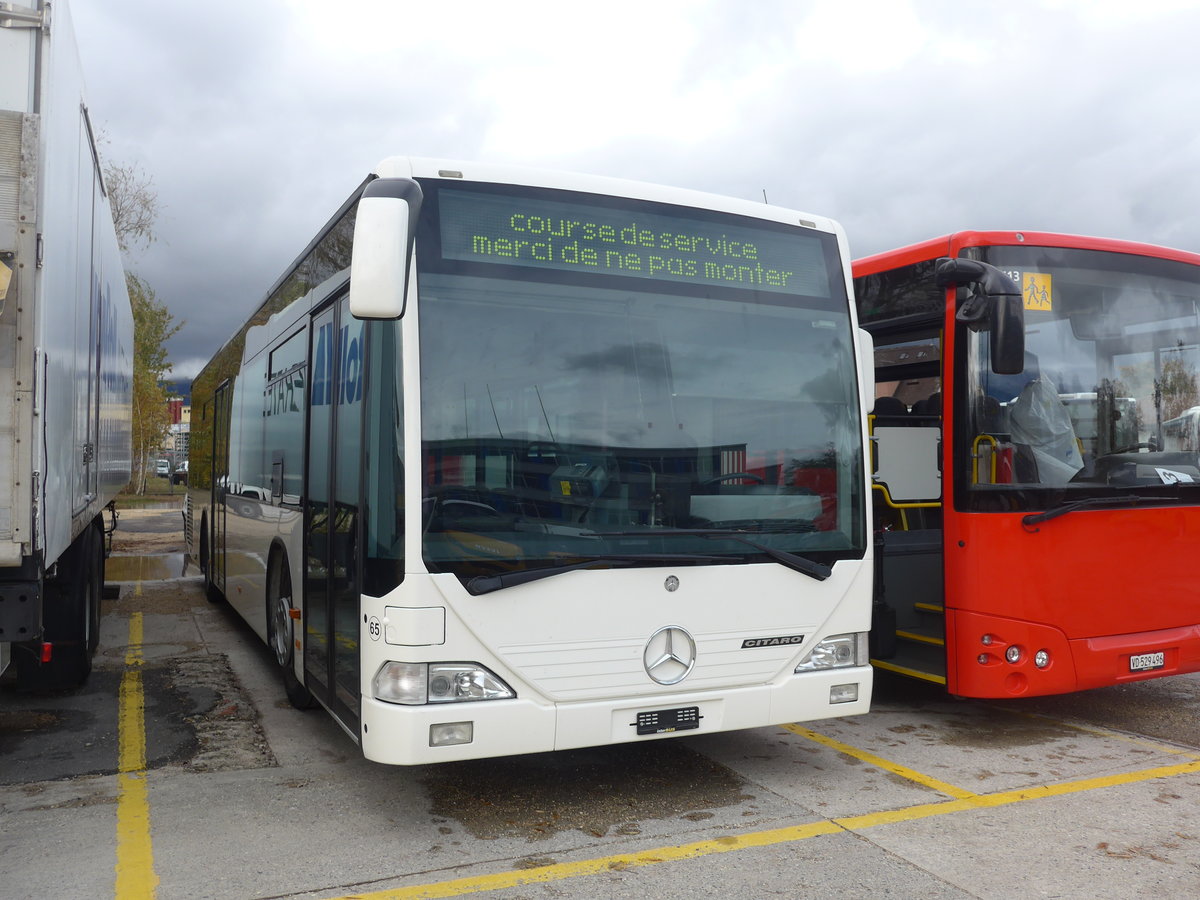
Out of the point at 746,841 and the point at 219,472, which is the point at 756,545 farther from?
the point at 219,472

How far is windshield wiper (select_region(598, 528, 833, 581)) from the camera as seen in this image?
4570 mm

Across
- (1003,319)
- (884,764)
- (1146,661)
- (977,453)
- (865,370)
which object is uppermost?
(1003,319)

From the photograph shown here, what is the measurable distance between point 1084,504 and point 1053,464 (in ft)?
0.94

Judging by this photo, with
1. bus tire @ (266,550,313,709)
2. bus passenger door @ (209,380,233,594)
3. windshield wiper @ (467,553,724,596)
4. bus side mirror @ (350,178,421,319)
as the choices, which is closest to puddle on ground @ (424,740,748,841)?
windshield wiper @ (467,553,724,596)

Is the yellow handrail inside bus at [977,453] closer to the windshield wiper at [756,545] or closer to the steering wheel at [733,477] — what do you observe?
the windshield wiper at [756,545]

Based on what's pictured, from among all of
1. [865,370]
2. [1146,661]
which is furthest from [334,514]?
[1146,661]

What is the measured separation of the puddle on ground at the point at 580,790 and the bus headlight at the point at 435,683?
0.70m

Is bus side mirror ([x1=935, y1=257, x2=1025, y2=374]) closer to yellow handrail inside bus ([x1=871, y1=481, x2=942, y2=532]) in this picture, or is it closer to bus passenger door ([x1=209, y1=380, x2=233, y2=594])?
yellow handrail inside bus ([x1=871, y1=481, x2=942, y2=532])

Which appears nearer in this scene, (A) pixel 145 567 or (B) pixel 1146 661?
(B) pixel 1146 661

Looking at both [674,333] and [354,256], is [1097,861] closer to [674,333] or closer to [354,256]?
[674,333]

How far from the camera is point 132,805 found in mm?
4867

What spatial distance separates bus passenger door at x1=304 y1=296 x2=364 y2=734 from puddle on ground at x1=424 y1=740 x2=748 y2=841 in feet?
2.30

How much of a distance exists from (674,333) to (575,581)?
124cm

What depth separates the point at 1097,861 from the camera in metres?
4.19
